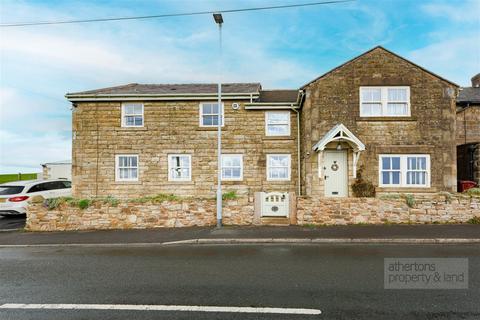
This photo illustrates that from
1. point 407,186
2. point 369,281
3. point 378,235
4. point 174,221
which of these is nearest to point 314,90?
point 407,186

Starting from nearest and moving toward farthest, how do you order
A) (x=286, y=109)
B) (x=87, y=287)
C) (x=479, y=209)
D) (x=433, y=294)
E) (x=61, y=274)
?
(x=433, y=294) < (x=87, y=287) < (x=61, y=274) < (x=479, y=209) < (x=286, y=109)

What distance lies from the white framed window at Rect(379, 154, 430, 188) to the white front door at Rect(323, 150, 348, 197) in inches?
68.6

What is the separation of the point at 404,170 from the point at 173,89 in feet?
45.9

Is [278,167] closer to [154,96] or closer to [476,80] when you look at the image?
[154,96]

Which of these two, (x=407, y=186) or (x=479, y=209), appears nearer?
(x=479, y=209)

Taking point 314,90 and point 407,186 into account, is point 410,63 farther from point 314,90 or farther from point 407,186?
point 407,186

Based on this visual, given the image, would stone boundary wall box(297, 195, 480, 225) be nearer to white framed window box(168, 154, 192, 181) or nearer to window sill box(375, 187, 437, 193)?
window sill box(375, 187, 437, 193)

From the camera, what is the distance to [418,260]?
22.6 ft

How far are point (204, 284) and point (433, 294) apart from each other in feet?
12.5

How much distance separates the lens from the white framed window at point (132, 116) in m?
17.7

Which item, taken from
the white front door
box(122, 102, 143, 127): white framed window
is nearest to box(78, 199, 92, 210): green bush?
box(122, 102, 143, 127): white framed window

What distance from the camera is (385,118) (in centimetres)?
1456

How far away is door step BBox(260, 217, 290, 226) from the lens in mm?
11367

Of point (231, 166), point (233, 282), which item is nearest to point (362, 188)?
point (231, 166)
